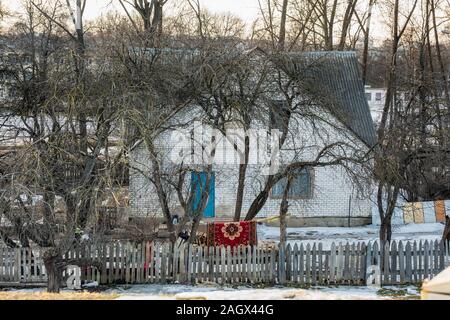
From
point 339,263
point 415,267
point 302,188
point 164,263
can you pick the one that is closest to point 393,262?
point 415,267

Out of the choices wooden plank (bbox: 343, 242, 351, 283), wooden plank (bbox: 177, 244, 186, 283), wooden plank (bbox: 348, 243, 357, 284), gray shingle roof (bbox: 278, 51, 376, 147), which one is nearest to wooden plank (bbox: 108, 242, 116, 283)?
wooden plank (bbox: 177, 244, 186, 283)

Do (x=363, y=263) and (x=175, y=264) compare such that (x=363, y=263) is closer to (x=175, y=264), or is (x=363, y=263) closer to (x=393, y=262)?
(x=393, y=262)

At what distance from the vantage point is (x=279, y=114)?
43.6 feet

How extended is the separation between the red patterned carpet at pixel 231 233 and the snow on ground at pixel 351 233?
3734 mm

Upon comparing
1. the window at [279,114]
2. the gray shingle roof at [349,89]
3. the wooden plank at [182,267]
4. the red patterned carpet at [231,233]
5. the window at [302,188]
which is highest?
the gray shingle roof at [349,89]

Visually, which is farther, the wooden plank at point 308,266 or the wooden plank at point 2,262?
the wooden plank at point 308,266

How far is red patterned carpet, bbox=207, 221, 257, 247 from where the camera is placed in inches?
560

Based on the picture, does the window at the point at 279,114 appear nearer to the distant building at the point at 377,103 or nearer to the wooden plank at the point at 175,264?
the wooden plank at the point at 175,264

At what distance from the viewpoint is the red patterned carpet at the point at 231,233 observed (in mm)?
14219

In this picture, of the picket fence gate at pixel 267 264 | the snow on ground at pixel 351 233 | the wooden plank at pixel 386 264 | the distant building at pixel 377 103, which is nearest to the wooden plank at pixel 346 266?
the picket fence gate at pixel 267 264

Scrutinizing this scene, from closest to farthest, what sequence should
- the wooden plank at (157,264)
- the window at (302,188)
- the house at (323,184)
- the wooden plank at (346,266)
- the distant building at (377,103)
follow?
the wooden plank at (157,264), the wooden plank at (346,266), the house at (323,184), the window at (302,188), the distant building at (377,103)

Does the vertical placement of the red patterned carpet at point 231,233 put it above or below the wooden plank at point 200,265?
above

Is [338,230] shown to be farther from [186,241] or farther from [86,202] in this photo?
[86,202]
